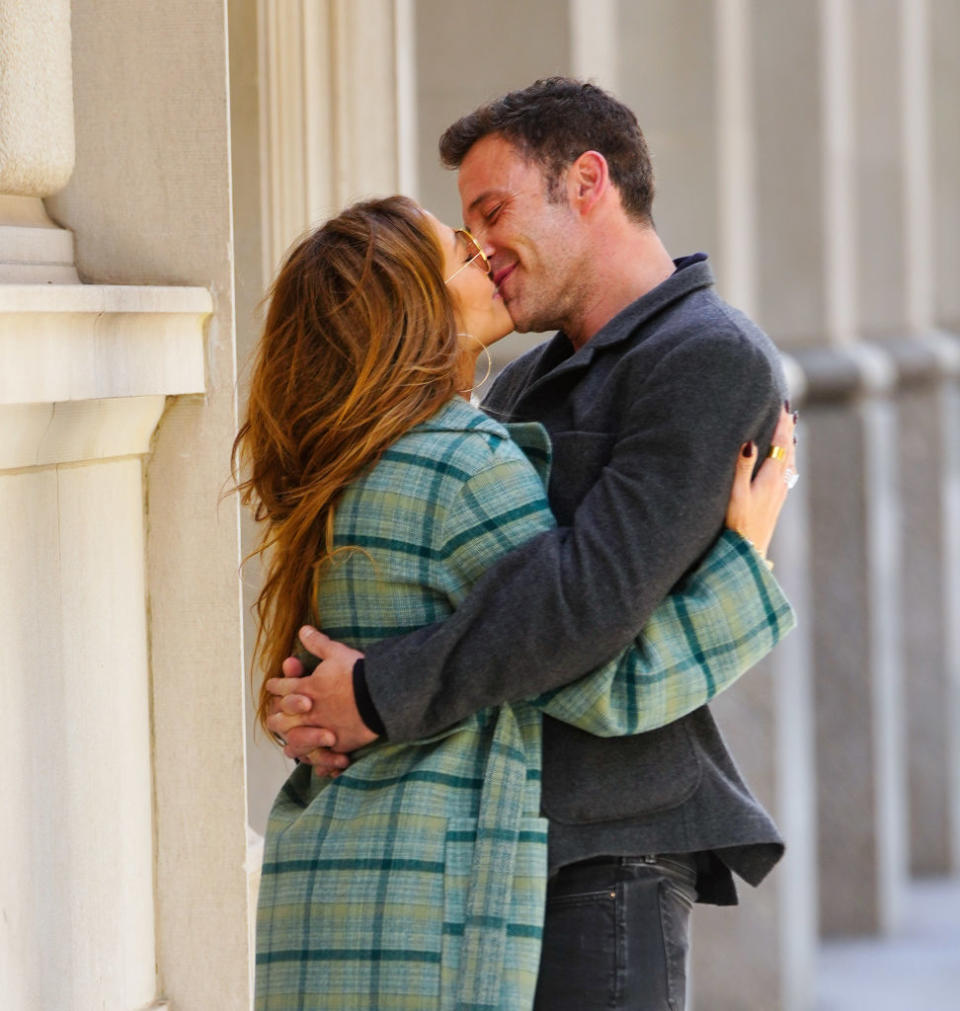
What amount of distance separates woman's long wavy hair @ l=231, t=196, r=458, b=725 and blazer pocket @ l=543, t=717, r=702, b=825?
0.36 m

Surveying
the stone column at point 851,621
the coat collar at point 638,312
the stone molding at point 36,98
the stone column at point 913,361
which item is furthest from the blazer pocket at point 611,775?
the stone column at point 913,361

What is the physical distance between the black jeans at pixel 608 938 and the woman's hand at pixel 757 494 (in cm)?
42

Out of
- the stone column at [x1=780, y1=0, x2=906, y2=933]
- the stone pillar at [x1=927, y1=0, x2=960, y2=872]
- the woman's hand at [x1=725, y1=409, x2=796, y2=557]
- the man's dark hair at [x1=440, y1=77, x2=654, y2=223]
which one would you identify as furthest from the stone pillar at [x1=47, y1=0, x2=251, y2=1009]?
the stone pillar at [x1=927, y1=0, x2=960, y2=872]

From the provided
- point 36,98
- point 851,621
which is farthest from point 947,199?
point 36,98

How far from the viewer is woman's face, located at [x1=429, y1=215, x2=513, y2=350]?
7.59 ft

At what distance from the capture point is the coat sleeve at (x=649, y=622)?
84.1 inches

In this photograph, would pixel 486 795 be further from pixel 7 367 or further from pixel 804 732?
pixel 804 732

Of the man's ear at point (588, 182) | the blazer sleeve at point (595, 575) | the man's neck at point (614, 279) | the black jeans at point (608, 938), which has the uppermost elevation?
the man's ear at point (588, 182)

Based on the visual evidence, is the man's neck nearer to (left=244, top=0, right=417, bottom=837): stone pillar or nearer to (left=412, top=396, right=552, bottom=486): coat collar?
(left=412, top=396, right=552, bottom=486): coat collar

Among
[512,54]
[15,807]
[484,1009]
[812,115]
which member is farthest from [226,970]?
[812,115]

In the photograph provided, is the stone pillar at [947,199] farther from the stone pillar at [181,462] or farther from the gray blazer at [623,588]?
the gray blazer at [623,588]

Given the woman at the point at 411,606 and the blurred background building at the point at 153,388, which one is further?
the blurred background building at the point at 153,388

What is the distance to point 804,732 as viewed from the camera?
6875 millimetres

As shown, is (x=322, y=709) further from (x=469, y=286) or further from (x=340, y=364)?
(x=469, y=286)
